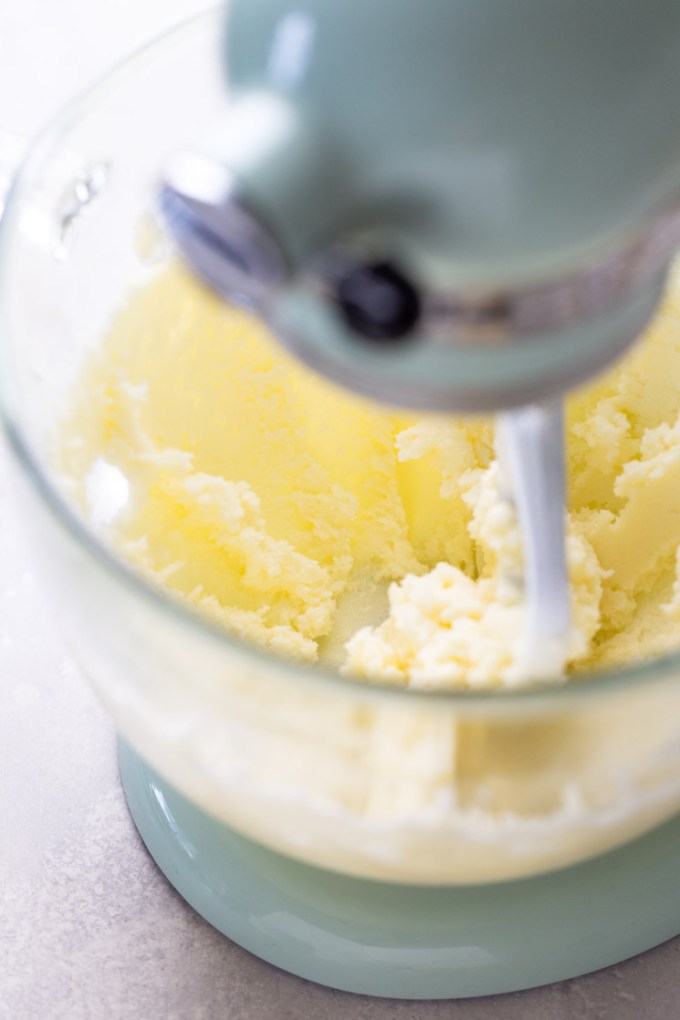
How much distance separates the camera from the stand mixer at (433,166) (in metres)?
0.34

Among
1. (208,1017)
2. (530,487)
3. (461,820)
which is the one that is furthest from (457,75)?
(208,1017)

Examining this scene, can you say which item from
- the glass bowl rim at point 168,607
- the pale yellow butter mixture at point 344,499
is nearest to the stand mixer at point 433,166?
the glass bowl rim at point 168,607

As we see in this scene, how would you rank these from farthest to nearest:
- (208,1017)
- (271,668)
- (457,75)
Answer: (208,1017), (271,668), (457,75)

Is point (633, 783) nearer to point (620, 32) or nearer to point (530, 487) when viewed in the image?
point (530, 487)

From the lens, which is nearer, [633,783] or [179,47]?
[633,783]

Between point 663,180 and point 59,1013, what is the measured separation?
490mm

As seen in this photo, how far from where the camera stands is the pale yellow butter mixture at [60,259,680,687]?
67 cm

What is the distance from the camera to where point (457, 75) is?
0.34m

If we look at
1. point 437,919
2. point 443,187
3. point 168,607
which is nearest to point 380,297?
point 443,187

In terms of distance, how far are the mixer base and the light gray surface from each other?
0.4 inches

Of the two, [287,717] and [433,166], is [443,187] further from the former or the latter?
[287,717]

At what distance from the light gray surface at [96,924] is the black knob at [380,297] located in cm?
29

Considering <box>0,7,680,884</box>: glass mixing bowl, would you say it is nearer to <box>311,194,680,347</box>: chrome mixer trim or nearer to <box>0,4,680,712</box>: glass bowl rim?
<box>0,4,680,712</box>: glass bowl rim

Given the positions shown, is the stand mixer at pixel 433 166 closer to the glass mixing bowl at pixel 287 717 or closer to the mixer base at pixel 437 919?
the glass mixing bowl at pixel 287 717
